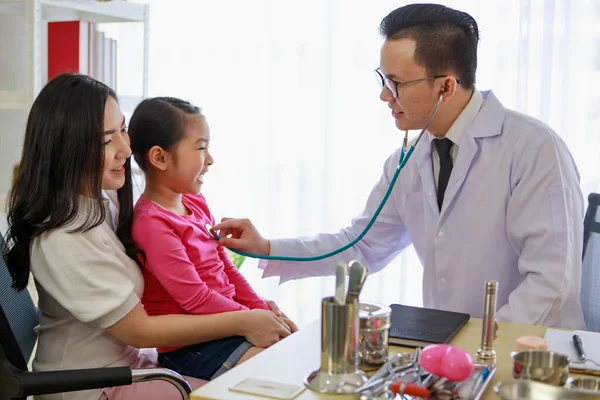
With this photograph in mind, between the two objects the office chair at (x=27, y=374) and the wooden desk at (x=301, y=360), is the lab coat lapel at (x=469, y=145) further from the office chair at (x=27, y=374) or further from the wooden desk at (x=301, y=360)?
the office chair at (x=27, y=374)

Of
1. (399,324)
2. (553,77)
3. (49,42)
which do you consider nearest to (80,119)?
(399,324)

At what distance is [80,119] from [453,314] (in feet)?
2.77

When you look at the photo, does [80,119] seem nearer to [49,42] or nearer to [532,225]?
[532,225]

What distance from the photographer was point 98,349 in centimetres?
150

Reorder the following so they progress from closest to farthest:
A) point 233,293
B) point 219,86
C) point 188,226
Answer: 1. point 188,226
2. point 233,293
3. point 219,86

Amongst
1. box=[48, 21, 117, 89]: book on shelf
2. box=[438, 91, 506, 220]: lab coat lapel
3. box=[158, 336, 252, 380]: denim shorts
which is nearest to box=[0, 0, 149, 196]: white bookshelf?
box=[48, 21, 117, 89]: book on shelf

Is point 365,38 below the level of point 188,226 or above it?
above

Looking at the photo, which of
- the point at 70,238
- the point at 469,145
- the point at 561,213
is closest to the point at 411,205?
the point at 469,145

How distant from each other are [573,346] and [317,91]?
1950 millimetres

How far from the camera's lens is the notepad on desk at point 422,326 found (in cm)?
125

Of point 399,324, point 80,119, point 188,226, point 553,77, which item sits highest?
point 553,77

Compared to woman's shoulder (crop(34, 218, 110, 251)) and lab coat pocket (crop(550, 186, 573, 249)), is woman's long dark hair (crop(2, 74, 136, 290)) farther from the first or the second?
lab coat pocket (crop(550, 186, 573, 249))

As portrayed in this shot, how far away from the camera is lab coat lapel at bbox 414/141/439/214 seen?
6.25 ft

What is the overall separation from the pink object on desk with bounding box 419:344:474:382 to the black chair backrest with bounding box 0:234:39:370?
0.74 meters
